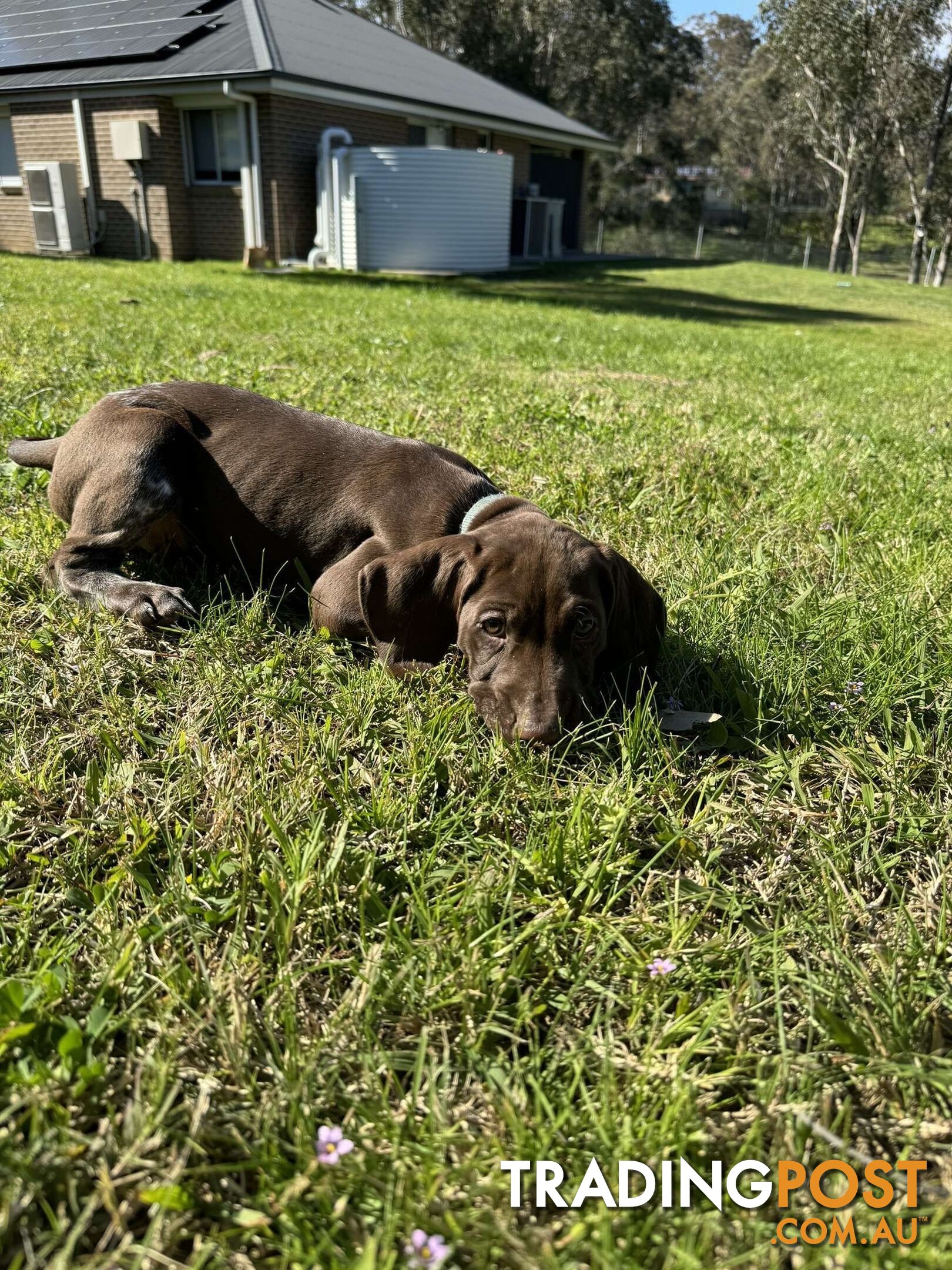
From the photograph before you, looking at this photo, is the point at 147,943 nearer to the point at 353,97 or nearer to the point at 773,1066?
the point at 773,1066

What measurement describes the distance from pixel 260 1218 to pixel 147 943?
704mm

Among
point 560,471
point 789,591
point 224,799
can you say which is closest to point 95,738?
point 224,799

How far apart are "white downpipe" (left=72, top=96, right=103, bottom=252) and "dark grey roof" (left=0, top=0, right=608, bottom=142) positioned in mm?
558

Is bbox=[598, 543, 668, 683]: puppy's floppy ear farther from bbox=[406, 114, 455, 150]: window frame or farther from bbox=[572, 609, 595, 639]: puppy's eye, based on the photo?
bbox=[406, 114, 455, 150]: window frame

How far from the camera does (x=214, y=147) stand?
72.1 feet

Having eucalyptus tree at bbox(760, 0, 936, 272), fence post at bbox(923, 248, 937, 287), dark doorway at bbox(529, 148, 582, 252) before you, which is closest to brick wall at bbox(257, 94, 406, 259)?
dark doorway at bbox(529, 148, 582, 252)

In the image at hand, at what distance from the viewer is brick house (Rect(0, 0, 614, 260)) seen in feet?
68.1

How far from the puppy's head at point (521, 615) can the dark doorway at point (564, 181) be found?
35016 mm

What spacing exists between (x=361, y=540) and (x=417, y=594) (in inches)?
25.5

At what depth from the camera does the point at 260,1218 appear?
1.45 m

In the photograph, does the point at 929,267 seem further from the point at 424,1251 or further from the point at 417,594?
the point at 424,1251

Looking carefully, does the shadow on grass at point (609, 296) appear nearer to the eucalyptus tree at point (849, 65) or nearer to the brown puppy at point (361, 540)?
the brown puppy at point (361, 540)

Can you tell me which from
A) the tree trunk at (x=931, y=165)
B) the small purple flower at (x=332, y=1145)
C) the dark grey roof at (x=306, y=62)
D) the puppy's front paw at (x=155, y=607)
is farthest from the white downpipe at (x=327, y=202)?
the tree trunk at (x=931, y=165)

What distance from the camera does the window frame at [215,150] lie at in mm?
21469
